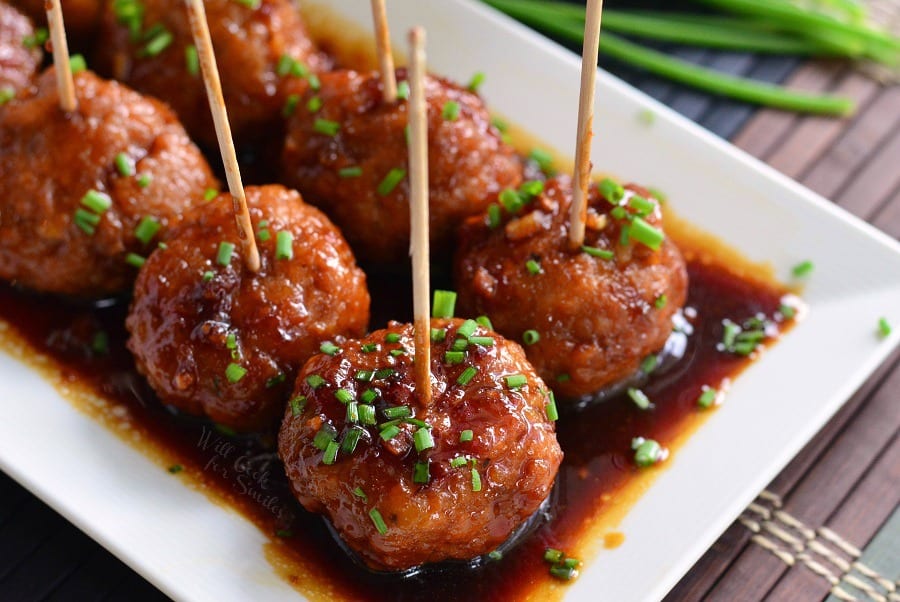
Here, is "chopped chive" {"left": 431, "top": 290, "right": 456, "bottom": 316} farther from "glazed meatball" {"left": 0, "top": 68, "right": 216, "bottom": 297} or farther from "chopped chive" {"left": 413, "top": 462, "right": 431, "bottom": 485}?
"glazed meatball" {"left": 0, "top": 68, "right": 216, "bottom": 297}

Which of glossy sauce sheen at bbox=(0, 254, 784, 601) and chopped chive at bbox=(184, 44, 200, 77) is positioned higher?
chopped chive at bbox=(184, 44, 200, 77)

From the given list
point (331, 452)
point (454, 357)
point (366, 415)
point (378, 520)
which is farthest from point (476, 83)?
point (378, 520)

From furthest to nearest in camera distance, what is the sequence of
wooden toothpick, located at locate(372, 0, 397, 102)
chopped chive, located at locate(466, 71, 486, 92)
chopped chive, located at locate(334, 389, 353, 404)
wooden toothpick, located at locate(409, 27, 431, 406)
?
chopped chive, located at locate(466, 71, 486, 92), wooden toothpick, located at locate(372, 0, 397, 102), chopped chive, located at locate(334, 389, 353, 404), wooden toothpick, located at locate(409, 27, 431, 406)

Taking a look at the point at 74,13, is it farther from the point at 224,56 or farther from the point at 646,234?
the point at 646,234

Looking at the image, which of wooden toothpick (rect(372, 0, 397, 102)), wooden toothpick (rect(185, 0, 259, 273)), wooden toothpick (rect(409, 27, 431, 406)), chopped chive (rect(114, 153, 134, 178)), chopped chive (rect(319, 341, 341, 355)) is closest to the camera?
wooden toothpick (rect(409, 27, 431, 406))

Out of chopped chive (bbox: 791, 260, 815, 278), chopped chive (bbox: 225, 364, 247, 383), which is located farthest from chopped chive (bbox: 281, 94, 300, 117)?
chopped chive (bbox: 791, 260, 815, 278)

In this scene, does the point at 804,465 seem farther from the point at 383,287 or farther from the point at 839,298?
the point at 383,287
